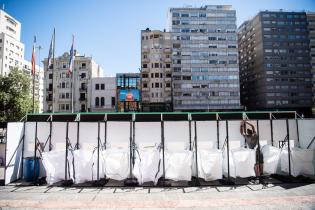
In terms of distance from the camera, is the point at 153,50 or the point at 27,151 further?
the point at 153,50

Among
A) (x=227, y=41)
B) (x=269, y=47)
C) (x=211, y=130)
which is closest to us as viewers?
(x=211, y=130)

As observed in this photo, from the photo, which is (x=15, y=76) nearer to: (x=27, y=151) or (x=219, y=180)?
(x=27, y=151)

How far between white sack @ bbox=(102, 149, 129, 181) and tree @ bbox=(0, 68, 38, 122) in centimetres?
3153

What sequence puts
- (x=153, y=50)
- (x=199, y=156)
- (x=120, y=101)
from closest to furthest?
1. (x=199, y=156)
2. (x=120, y=101)
3. (x=153, y=50)

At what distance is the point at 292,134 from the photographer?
14344 millimetres

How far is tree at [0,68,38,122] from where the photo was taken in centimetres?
3623

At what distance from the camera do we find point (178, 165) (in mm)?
11602

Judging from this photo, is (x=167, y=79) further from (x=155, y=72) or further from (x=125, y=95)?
(x=125, y=95)

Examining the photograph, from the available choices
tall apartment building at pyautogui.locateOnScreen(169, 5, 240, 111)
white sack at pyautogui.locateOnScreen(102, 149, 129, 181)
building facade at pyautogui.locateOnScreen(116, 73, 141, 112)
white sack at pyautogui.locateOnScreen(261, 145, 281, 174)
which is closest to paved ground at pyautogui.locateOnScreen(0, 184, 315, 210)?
white sack at pyautogui.locateOnScreen(102, 149, 129, 181)

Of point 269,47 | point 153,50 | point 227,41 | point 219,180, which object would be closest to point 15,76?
point 153,50

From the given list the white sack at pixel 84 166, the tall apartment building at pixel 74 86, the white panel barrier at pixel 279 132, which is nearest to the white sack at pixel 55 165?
the white sack at pixel 84 166

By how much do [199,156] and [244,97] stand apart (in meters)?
84.8

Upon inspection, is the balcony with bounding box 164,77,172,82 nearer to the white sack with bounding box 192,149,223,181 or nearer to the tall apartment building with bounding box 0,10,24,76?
the tall apartment building with bounding box 0,10,24,76

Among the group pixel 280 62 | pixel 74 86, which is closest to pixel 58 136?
pixel 74 86
